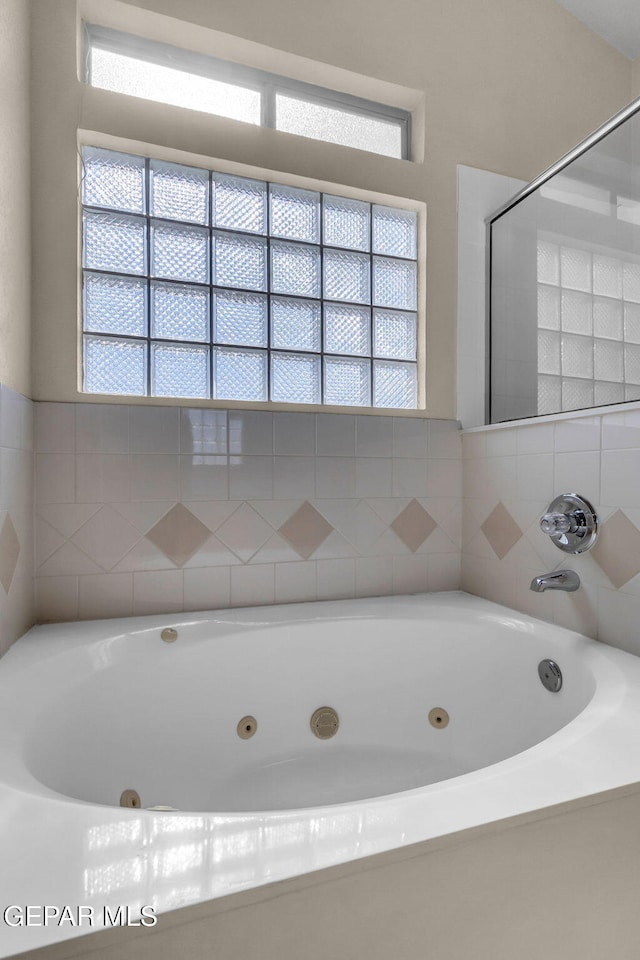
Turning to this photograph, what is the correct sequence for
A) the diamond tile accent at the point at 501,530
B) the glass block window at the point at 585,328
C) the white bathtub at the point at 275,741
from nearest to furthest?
the white bathtub at the point at 275,741 → the glass block window at the point at 585,328 → the diamond tile accent at the point at 501,530

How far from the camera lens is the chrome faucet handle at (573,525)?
126 centimetres

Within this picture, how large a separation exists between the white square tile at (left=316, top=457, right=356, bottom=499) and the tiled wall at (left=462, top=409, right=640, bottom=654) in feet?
1.48

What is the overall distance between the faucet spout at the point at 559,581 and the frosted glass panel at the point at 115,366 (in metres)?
1.28

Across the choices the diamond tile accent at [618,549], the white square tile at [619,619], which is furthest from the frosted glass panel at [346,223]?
the white square tile at [619,619]

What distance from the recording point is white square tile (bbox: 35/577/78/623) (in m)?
1.38

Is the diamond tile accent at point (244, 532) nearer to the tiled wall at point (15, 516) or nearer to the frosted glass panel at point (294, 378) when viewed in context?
the frosted glass panel at point (294, 378)

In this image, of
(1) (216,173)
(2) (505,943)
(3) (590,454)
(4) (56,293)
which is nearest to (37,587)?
(4) (56,293)

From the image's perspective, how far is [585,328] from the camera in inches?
58.8

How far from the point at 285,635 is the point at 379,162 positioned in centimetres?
161

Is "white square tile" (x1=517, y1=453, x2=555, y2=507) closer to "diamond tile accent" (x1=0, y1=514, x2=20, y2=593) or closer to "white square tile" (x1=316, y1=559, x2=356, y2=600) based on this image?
"white square tile" (x1=316, y1=559, x2=356, y2=600)

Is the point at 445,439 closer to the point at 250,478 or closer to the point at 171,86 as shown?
the point at 250,478

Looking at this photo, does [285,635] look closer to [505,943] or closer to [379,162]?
[505,943]

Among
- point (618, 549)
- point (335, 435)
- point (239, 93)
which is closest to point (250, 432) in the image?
point (335, 435)

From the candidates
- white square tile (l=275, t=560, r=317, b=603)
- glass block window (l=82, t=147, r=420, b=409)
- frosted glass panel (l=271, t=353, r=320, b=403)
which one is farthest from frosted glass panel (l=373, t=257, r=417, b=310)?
white square tile (l=275, t=560, r=317, b=603)
